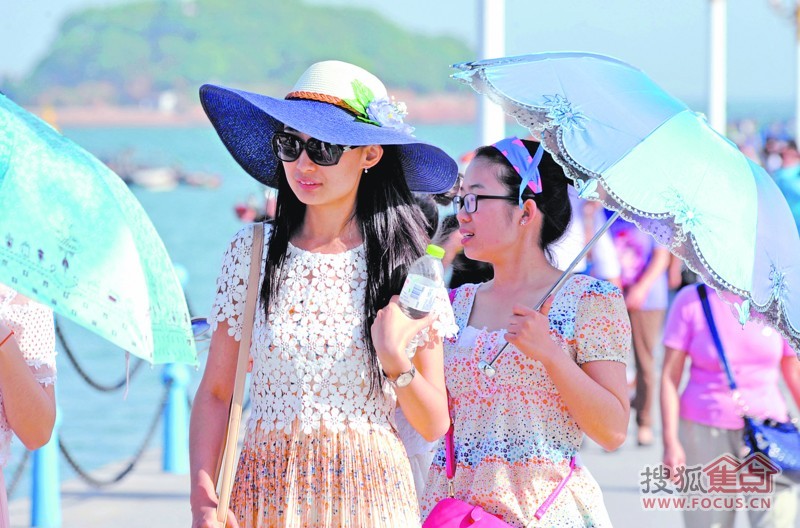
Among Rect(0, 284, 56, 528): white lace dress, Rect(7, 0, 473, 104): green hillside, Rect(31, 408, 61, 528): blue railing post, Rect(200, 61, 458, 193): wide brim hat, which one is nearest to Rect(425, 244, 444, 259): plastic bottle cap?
Rect(200, 61, 458, 193): wide brim hat

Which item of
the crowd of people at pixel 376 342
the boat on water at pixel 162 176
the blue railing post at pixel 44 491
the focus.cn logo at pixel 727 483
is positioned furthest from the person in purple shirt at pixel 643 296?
the boat on water at pixel 162 176

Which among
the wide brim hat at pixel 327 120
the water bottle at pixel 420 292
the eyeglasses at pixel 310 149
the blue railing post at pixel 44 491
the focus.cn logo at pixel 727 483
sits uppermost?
the wide brim hat at pixel 327 120

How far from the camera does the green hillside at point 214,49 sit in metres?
126

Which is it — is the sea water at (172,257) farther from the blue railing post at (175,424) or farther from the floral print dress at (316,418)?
the blue railing post at (175,424)

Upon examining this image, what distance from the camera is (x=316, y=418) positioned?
2.99 m

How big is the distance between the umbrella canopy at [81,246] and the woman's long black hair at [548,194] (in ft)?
3.81

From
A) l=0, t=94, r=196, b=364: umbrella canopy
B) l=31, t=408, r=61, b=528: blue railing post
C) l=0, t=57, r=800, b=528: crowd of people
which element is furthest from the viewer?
l=31, t=408, r=61, b=528: blue railing post

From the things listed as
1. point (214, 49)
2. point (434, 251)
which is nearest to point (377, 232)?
point (434, 251)

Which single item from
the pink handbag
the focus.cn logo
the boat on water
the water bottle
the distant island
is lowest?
the focus.cn logo

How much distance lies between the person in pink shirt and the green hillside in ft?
393

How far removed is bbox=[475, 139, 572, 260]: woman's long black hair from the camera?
3.68 meters

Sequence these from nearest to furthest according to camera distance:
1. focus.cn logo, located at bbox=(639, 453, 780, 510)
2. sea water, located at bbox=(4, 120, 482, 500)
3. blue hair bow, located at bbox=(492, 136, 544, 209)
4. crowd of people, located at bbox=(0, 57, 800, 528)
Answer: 1. crowd of people, located at bbox=(0, 57, 800, 528)
2. blue hair bow, located at bbox=(492, 136, 544, 209)
3. focus.cn logo, located at bbox=(639, 453, 780, 510)
4. sea water, located at bbox=(4, 120, 482, 500)

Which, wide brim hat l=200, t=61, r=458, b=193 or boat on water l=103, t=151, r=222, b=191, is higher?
boat on water l=103, t=151, r=222, b=191

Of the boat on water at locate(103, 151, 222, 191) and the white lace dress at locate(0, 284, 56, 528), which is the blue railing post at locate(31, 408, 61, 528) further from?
the boat on water at locate(103, 151, 222, 191)
